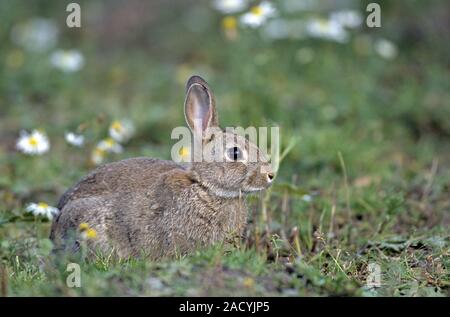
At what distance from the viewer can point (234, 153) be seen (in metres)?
5.65

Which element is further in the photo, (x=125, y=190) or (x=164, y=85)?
(x=164, y=85)

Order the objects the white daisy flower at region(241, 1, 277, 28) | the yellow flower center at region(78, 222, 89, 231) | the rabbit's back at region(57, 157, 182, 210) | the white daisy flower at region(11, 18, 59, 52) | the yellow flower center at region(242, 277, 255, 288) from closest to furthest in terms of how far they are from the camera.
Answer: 1. the yellow flower center at region(242, 277, 255, 288)
2. the yellow flower center at region(78, 222, 89, 231)
3. the rabbit's back at region(57, 157, 182, 210)
4. the white daisy flower at region(241, 1, 277, 28)
5. the white daisy flower at region(11, 18, 59, 52)

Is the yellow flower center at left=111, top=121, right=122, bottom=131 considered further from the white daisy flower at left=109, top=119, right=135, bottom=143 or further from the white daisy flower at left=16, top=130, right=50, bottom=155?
the white daisy flower at left=16, top=130, right=50, bottom=155

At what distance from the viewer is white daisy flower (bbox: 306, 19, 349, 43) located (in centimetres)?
946

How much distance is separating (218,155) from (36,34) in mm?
6055

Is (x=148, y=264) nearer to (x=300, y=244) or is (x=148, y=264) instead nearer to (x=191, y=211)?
(x=191, y=211)

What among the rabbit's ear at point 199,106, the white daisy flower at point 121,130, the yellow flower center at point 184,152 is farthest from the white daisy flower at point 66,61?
the rabbit's ear at point 199,106

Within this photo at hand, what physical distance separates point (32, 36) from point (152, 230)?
19.8 feet

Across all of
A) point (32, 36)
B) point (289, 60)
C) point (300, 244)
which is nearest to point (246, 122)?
point (289, 60)

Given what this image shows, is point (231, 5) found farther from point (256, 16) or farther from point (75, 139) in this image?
point (75, 139)

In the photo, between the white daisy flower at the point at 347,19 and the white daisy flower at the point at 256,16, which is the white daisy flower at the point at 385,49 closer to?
the white daisy flower at the point at 347,19

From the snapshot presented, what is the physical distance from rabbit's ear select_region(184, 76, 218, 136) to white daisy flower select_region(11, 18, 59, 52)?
5.13 meters

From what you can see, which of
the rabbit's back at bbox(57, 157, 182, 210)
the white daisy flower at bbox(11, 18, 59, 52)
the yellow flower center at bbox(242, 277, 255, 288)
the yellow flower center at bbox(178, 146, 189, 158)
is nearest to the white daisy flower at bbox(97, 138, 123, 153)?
the yellow flower center at bbox(178, 146, 189, 158)

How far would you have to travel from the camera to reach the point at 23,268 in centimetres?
531
